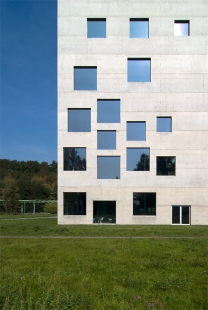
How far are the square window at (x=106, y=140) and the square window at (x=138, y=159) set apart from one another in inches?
58.4

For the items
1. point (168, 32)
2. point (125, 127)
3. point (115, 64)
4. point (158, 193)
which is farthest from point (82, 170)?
point (168, 32)

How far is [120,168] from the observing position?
23.3m

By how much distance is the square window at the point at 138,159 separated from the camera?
23375 mm

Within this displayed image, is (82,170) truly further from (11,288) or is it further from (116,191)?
(11,288)

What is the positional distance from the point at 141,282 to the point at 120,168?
56.5 ft

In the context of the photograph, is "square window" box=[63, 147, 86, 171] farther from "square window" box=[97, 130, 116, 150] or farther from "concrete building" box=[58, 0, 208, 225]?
"square window" box=[97, 130, 116, 150]

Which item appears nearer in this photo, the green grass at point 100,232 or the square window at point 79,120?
the green grass at point 100,232

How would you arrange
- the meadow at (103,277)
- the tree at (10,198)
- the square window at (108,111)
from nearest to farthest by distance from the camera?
the meadow at (103,277)
the square window at (108,111)
the tree at (10,198)

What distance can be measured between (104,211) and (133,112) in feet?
29.8

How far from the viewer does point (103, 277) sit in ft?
21.7

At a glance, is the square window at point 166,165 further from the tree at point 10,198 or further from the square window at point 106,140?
the tree at point 10,198

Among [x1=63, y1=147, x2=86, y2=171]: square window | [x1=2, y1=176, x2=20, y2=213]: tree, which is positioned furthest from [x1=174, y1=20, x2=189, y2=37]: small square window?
[x1=2, y1=176, x2=20, y2=213]: tree

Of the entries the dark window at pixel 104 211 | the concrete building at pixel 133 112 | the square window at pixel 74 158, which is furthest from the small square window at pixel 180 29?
the dark window at pixel 104 211

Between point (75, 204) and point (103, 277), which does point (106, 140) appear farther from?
point (103, 277)
